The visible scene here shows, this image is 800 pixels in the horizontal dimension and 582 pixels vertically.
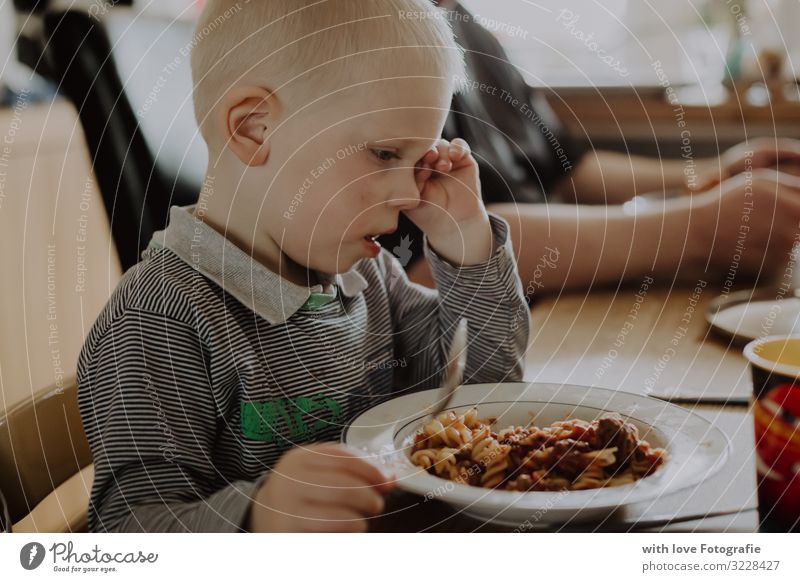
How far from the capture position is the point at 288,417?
433 mm

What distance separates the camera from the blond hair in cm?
41

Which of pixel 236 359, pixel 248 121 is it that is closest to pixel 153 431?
pixel 236 359

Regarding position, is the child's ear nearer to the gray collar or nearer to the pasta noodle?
the gray collar

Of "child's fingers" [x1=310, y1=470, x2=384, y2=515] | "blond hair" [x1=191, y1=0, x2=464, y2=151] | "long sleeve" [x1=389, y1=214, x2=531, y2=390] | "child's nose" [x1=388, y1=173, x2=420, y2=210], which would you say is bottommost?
"child's fingers" [x1=310, y1=470, x2=384, y2=515]

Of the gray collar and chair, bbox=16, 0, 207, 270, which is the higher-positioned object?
chair, bbox=16, 0, 207, 270

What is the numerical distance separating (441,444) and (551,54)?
23 centimetres

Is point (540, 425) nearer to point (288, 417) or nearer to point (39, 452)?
point (288, 417)

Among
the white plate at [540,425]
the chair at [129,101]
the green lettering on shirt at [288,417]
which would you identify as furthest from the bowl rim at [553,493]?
the chair at [129,101]

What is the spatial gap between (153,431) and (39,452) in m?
0.10

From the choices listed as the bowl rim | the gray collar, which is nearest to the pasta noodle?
the bowl rim

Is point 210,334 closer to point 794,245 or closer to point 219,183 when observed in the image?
point 219,183

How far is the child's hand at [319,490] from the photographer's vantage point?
13.3 inches
